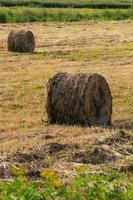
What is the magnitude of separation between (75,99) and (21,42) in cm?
1479

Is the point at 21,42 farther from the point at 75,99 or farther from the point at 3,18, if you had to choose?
the point at 3,18

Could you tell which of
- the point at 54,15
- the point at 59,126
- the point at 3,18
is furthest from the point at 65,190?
the point at 54,15

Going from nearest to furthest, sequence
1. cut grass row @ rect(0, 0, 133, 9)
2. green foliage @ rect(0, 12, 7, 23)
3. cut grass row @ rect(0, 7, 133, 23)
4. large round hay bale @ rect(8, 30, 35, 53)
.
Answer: large round hay bale @ rect(8, 30, 35, 53), green foliage @ rect(0, 12, 7, 23), cut grass row @ rect(0, 7, 133, 23), cut grass row @ rect(0, 0, 133, 9)

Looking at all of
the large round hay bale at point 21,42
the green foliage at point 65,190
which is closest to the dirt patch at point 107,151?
the green foliage at point 65,190

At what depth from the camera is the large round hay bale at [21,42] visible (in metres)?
26.3

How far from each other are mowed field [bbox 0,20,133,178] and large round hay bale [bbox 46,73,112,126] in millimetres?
251

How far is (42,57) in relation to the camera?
2422cm

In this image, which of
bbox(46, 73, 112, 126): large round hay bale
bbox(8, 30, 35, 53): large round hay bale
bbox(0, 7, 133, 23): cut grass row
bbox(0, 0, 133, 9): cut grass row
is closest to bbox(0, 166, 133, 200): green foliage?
bbox(46, 73, 112, 126): large round hay bale

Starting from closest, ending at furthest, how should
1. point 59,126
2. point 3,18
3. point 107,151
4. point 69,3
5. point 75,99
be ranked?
1. point 107,151
2. point 75,99
3. point 59,126
4. point 3,18
5. point 69,3

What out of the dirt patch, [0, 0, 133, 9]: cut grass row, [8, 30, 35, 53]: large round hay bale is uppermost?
the dirt patch

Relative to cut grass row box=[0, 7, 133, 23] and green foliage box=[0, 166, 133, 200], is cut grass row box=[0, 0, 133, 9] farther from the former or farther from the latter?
green foliage box=[0, 166, 133, 200]

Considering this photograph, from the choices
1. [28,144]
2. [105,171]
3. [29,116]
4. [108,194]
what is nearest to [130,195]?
[108,194]

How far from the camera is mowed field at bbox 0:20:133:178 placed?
9.20m

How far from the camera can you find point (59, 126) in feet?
39.2
